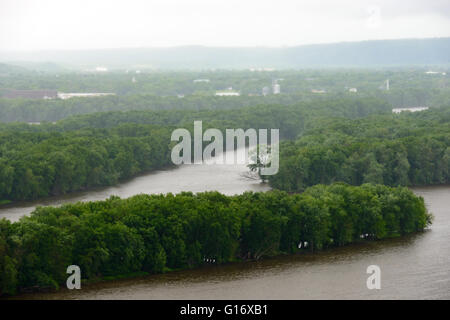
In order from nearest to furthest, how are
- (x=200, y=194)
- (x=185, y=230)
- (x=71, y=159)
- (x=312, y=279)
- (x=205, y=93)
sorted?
(x=312, y=279) → (x=185, y=230) → (x=200, y=194) → (x=71, y=159) → (x=205, y=93)

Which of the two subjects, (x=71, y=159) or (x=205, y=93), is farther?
(x=205, y=93)

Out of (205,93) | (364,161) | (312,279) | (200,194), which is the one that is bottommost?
(312,279)

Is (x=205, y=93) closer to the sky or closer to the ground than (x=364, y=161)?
closer to the sky

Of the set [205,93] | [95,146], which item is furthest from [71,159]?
[205,93]

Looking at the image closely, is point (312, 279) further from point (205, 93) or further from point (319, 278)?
point (205, 93)

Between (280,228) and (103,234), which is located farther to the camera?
(280,228)

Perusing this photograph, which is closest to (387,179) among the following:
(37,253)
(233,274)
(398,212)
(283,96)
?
(398,212)
